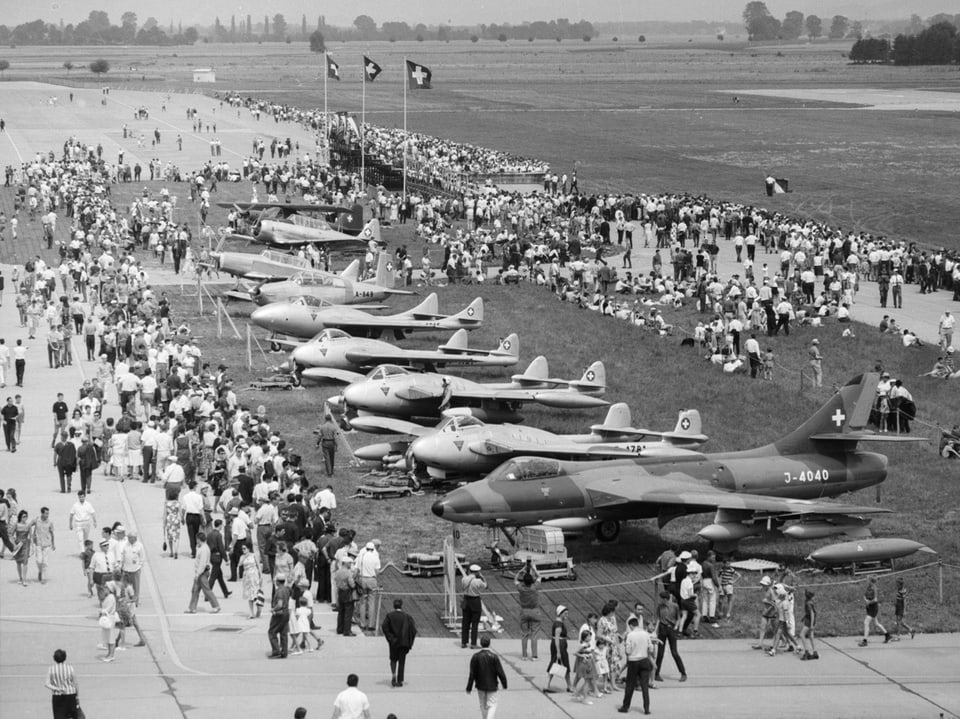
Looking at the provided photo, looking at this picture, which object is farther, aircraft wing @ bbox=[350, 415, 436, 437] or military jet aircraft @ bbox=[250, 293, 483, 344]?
military jet aircraft @ bbox=[250, 293, 483, 344]

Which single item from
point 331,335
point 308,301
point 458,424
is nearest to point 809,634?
point 458,424

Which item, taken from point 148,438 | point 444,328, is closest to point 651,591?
point 148,438

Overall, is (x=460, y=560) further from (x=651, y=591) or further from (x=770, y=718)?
(x=770, y=718)

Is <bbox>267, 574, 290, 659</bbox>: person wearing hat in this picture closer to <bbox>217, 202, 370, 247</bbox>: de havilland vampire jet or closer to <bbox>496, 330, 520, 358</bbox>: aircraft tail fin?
<bbox>496, 330, 520, 358</bbox>: aircraft tail fin

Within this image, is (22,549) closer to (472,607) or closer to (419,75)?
(472,607)

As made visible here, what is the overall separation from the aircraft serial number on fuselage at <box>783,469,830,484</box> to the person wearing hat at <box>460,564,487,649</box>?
1040 centimetres

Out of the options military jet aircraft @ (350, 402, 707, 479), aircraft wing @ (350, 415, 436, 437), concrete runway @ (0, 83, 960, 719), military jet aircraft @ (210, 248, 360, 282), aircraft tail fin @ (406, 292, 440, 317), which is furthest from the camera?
military jet aircraft @ (210, 248, 360, 282)

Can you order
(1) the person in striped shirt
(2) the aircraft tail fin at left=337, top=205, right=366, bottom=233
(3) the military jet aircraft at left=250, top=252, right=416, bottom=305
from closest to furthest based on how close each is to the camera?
(1) the person in striped shirt < (3) the military jet aircraft at left=250, top=252, right=416, bottom=305 < (2) the aircraft tail fin at left=337, top=205, right=366, bottom=233

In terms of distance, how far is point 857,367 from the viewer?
52938mm

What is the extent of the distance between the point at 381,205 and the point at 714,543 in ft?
189

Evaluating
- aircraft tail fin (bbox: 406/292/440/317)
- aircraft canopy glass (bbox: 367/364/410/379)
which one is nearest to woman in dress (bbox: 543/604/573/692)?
aircraft canopy glass (bbox: 367/364/410/379)

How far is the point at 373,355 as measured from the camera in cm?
5053

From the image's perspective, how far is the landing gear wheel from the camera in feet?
116

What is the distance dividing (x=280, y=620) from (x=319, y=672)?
115 centimetres
